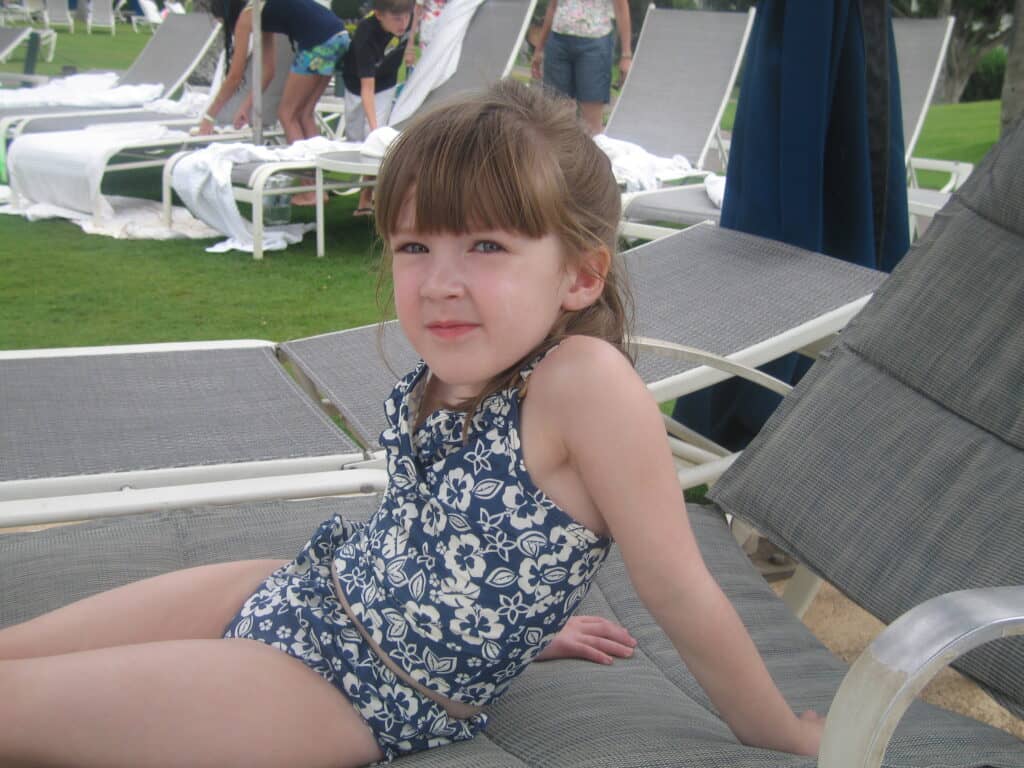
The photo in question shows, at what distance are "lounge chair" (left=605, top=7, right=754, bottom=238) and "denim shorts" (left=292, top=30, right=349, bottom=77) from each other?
1.98 metres

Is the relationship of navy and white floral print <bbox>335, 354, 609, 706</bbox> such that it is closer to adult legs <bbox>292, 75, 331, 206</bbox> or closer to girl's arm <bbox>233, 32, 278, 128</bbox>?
adult legs <bbox>292, 75, 331, 206</bbox>

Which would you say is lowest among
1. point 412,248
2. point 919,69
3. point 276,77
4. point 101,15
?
point 101,15

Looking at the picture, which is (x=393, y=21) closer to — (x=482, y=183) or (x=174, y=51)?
(x=174, y=51)

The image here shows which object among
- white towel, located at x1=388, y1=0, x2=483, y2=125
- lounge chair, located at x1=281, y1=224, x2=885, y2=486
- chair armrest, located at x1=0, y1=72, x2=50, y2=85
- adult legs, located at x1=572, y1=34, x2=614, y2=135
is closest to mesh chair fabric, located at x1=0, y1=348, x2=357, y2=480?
lounge chair, located at x1=281, y1=224, x2=885, y2=486

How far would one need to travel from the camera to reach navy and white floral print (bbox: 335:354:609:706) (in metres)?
1.27

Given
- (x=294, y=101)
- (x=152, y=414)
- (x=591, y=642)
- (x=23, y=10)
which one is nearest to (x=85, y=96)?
(x=294, y=101)

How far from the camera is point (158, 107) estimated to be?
27.7 feet

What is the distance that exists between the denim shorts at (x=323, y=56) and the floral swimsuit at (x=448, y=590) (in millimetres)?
6366

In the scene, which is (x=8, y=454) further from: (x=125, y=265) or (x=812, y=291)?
(x=125, y=265)

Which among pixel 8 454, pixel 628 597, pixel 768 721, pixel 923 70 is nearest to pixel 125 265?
pixel 8 454

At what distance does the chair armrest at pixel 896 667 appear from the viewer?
96 cm

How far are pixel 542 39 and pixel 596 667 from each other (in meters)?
6.41

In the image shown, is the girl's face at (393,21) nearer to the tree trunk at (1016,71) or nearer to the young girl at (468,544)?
the tree trunk at (1016,71)

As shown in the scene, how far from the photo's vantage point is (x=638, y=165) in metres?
5.70
